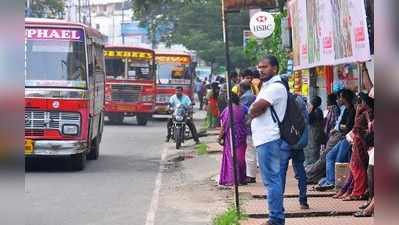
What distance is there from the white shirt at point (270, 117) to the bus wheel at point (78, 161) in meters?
7.27

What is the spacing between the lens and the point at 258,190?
11.5 m

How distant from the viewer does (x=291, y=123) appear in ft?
25.9

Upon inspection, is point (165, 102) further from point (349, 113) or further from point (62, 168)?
point (349, 113)

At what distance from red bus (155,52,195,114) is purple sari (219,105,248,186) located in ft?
64.3

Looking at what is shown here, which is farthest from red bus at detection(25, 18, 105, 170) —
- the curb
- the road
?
the curb

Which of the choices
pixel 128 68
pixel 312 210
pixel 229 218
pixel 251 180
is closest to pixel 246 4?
pixel 251 180

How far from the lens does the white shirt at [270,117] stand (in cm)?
769

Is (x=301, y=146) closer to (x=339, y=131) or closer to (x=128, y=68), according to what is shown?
(x=339, y=131)

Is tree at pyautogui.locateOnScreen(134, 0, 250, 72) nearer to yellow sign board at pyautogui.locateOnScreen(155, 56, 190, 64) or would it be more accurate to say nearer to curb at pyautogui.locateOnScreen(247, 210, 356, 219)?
yellow sign board at pyautogui.locateOnScreen(155, 56, 190, 64)

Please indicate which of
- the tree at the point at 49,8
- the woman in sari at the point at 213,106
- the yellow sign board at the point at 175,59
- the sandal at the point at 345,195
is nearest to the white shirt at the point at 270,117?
the sandal at the point at 345,195

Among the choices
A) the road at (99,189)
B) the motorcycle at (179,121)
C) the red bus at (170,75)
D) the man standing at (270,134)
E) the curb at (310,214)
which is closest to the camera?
the man standing at (270,134)

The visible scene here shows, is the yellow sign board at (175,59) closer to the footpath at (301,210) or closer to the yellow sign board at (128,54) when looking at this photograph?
the yellow sign board at (128,54)

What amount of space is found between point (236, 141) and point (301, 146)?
2.89m

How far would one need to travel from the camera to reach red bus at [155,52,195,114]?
3189cm
